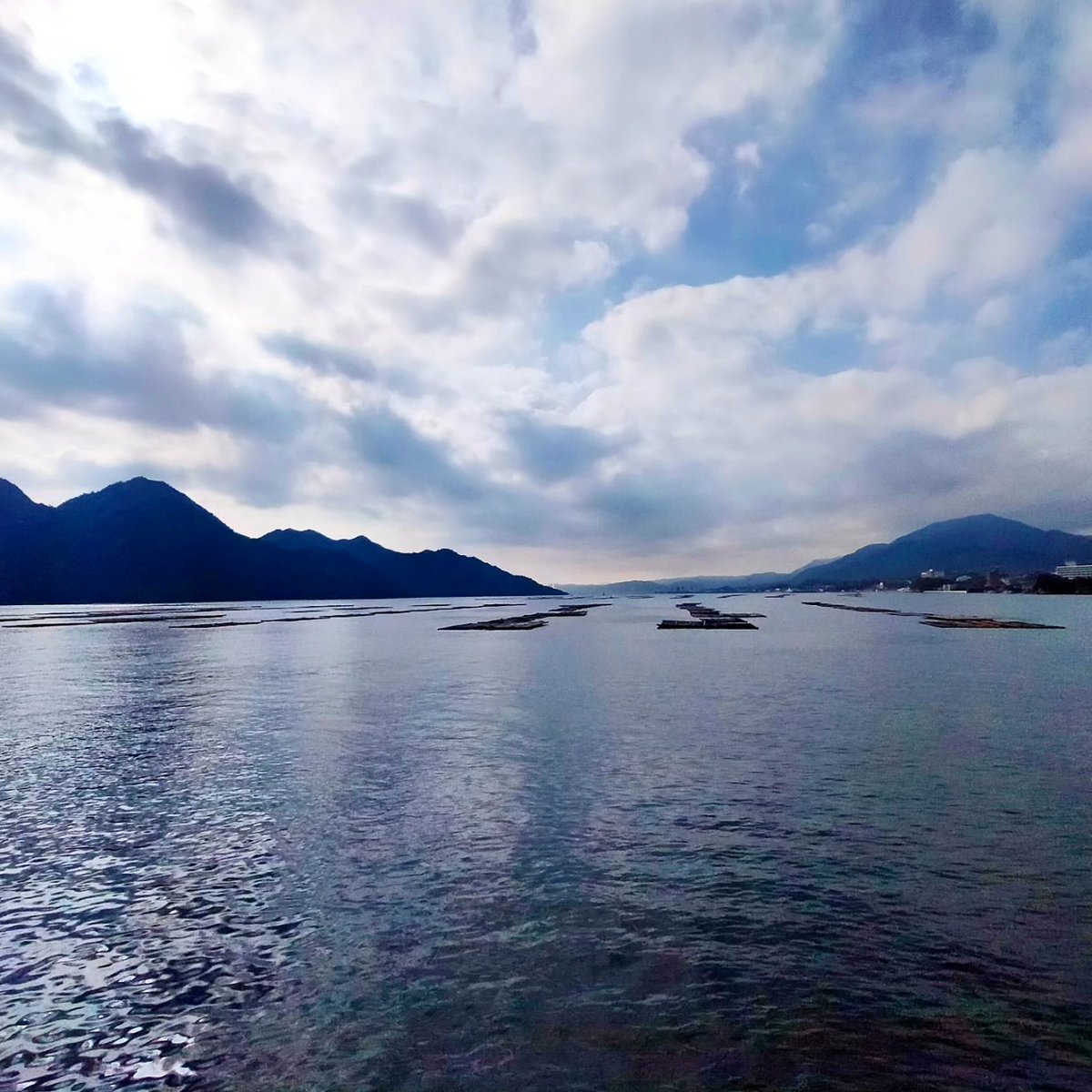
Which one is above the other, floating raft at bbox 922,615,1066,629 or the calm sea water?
floating raft at bbox 922,615,1066,629

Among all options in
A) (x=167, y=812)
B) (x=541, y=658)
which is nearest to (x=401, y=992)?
(x=167, y=812)

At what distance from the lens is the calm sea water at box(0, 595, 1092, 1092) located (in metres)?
8.91

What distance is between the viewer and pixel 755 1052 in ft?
29.1

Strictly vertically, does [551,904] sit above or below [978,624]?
below

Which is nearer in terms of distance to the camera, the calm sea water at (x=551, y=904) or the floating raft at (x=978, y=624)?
the calm sea water at (x=551, y=904)

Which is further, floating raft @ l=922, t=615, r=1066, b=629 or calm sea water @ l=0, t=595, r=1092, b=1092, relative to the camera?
floating raft @ l=922, t=615, r=1066, b=629

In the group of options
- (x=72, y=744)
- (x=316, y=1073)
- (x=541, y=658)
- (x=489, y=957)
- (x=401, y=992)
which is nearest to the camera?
(x=316, y=1073)

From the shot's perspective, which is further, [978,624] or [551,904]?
[978,624]

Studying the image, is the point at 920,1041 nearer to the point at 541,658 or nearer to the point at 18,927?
the point at 18,927

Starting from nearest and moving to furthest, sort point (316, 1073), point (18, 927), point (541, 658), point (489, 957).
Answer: point (316, 1073) < point (489, 957) < point (18, 927) < point (541, 658)

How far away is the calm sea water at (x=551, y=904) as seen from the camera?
8914 millimetres

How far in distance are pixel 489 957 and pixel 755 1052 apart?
4148 mm

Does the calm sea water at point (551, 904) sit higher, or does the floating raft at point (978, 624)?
the floating raft at point (978, 624)

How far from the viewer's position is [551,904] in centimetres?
1302
